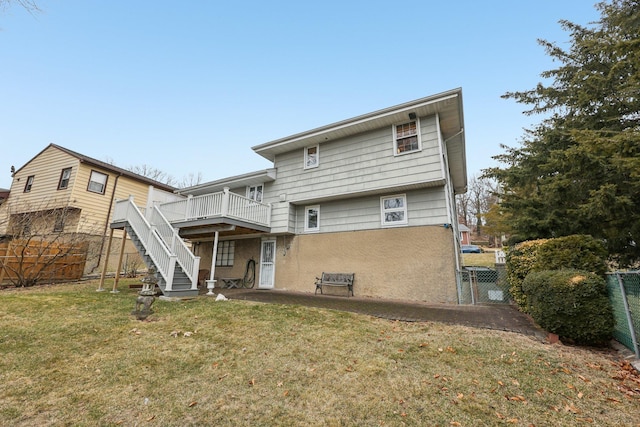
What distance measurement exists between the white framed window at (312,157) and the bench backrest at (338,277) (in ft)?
15.7

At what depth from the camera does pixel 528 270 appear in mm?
6582

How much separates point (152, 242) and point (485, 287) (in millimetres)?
12165

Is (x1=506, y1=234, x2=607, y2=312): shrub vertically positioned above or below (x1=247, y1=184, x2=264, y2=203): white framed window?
below

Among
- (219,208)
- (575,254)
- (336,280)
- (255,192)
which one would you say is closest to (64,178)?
(255,192)

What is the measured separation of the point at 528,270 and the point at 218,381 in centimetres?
724

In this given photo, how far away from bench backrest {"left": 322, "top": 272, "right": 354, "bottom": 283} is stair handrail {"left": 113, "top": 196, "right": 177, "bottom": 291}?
557 cm

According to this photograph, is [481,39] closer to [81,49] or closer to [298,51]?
[298,51]

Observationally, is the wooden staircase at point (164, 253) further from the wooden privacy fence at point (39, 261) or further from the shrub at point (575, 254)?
the shrub at point (575, 254)

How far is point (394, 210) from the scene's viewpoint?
10.4 meters

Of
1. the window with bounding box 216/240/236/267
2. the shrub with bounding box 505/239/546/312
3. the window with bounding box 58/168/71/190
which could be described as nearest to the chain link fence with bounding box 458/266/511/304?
the shrub with bounding box 505/239/546/312

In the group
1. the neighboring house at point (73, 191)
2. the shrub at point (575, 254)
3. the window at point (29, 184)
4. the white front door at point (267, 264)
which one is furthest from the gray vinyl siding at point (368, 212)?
the window at point (29, 184)

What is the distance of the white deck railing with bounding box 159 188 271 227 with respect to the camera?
10531 millimetres

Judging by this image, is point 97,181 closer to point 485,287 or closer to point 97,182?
point 97,182

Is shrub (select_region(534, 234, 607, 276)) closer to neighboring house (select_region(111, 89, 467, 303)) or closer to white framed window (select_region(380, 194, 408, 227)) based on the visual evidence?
neighboring house (select_region(111, 89, 467, 303))
